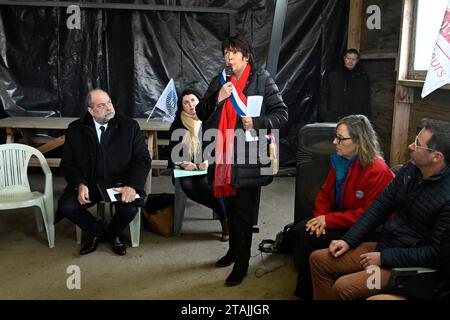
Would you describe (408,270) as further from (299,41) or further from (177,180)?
(299,41)

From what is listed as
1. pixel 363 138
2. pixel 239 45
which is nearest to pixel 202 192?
pixel 239 45

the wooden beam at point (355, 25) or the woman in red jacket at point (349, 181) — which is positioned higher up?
the wooden beam at point (355, 25)

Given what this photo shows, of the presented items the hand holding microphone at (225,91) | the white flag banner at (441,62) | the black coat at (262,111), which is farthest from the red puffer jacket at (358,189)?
the white flag banner at (441,62)

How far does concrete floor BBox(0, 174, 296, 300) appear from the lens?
246cm

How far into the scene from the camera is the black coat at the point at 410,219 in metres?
1.72

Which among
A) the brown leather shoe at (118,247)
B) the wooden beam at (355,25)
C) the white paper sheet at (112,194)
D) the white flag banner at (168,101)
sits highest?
the wooden beam at (355,25)

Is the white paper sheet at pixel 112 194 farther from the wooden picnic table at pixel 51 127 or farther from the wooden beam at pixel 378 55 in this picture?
the wooden beam at pixel 378 55

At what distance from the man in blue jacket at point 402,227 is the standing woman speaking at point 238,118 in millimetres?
548

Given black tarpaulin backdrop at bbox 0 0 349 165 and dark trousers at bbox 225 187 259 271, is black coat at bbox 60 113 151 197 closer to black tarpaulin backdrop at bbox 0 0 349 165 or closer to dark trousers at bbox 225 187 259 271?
dark trousers at bbox 225 187 259 271

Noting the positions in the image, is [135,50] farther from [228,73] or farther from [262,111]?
[262,111]

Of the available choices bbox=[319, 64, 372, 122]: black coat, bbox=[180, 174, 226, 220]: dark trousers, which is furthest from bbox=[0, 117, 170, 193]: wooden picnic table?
bbox=[319, 64, 372, 122]: black coat

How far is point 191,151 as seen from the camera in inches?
134

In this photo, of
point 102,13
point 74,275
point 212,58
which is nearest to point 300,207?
point 74,275

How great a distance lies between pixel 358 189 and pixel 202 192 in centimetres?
129
